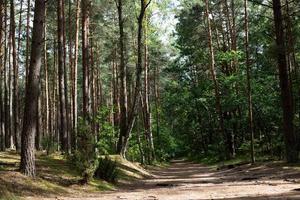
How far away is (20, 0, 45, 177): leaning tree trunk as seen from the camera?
1152cm

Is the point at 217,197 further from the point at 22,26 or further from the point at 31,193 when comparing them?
the point at 22,26

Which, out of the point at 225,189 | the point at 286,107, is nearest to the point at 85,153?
the point at 225,189

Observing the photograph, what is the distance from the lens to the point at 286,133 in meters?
18.6

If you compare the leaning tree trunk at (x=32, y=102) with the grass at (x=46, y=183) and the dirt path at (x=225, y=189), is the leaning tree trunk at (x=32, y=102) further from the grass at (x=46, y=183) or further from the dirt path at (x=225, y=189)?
the dirt path at (x=225, y=189)

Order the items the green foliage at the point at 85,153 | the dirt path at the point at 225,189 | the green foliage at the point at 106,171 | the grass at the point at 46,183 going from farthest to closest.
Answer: the green foliage at the point at 106,171 < the green foliage at the point at 85,153 < the grass at the point at 46,183 < the dirt path at the point at 225,189

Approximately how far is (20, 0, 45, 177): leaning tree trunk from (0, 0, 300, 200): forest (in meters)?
0.03

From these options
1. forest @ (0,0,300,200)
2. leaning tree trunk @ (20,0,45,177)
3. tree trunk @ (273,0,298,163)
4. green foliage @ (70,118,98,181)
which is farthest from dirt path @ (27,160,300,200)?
leaning tree trunk @ (20,0,45,177)

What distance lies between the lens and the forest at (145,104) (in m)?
11.9

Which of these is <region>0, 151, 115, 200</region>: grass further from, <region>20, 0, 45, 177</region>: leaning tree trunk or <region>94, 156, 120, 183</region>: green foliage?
<region>94, 156, 120, 183</region>: green foliage

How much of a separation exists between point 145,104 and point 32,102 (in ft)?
79.5

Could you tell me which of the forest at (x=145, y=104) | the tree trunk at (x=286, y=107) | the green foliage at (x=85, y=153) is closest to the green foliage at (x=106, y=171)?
the forest at (x=145, y=104)

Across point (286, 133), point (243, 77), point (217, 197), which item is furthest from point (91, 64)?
point (217, 197)

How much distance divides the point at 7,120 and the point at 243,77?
1693 cm

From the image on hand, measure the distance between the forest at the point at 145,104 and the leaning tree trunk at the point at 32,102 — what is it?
0.09ft
